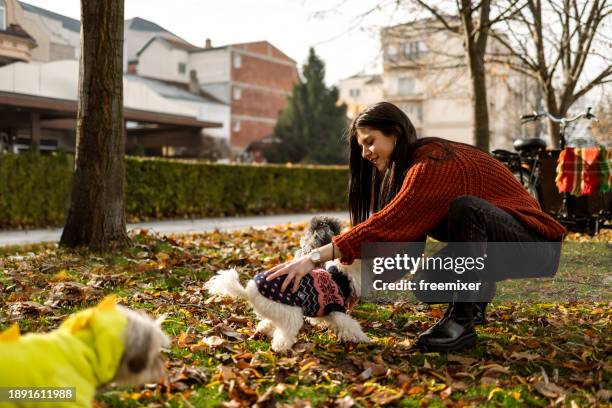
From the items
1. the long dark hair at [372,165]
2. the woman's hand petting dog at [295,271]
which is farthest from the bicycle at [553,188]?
the woman's hand petting dog at [295,271]

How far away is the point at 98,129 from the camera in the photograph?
622cm

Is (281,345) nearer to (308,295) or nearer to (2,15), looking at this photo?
(308,295)

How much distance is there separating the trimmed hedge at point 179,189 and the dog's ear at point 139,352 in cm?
927

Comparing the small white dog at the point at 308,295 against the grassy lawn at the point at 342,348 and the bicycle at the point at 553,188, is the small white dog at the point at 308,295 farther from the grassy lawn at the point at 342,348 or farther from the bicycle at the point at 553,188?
the bicycle at the point at 553,188

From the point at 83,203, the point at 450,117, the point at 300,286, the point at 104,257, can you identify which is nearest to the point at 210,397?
the point at 300,286

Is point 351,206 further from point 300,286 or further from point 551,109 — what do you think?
point 551,109

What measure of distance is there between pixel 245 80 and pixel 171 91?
10523 millimetres

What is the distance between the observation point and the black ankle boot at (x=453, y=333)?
3.14 metres

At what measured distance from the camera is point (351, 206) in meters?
3.80

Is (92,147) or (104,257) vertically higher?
(92,147)

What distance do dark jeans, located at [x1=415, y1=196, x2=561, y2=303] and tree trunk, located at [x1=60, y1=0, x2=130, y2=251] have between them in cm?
391

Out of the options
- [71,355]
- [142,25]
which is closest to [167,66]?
[142,25]

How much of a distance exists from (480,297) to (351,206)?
0.98 metres

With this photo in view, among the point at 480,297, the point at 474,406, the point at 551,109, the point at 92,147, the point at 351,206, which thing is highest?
the point at 551,109
